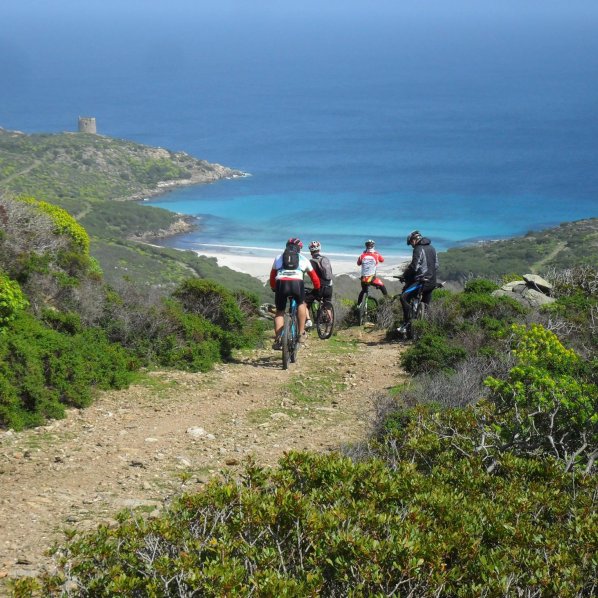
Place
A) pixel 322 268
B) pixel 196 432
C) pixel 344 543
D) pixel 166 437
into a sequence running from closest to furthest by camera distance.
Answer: pixel 344 543
pixel 166 437
pixel 196 432
pixel 322 268

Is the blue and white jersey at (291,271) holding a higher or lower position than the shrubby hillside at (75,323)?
higher

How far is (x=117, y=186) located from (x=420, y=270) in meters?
87.2

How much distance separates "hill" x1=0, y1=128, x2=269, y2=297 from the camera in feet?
174

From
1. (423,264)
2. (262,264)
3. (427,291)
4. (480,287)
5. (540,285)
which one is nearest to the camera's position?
(423,264)

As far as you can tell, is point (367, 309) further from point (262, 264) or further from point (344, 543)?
point (262, 264)

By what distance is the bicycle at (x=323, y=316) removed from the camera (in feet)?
43.5

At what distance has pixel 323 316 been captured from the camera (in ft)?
43.7

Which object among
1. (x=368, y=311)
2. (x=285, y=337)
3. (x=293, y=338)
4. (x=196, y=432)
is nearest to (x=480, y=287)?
(x=368, y=311)

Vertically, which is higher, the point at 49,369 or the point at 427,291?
the point at 427,291

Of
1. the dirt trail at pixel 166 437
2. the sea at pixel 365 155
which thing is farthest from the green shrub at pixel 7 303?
the sea at pixel 365 155

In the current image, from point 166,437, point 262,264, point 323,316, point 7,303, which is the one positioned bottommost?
point 166,437

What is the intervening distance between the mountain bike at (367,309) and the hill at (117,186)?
104 ft

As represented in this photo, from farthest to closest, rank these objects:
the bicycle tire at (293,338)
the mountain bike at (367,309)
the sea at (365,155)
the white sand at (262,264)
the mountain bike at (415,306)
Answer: the sea at (365,155) < the white sand at (262,264) < the mountain bike at (367,309) < the mountain bike at (415,306) < the bicycle tire at (293,338)

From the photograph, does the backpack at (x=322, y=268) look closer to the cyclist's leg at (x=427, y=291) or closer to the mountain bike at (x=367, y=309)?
the cyclist's leg at (x=427, y=291)
